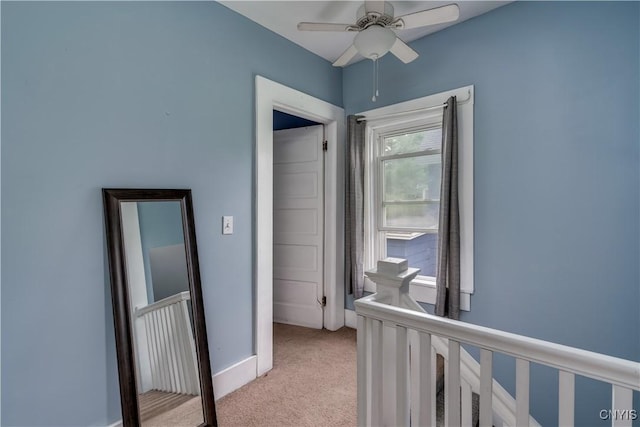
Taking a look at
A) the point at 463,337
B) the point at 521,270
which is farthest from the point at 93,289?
the point at 521,270

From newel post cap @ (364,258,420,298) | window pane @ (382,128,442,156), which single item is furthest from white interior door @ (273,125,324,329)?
newel post cap @ (364,258,420,298)

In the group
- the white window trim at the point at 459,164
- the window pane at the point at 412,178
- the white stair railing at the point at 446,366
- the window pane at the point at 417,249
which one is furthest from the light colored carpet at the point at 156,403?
the window pane at the point at 412,178

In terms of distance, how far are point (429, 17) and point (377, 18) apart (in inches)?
10.7

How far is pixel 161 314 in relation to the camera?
67.8 inches

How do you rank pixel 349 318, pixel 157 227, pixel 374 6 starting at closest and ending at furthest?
1. pixel 374 6
2. pixel 157 227
3. pixel 349 318

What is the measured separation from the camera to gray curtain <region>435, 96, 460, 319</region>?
232cm

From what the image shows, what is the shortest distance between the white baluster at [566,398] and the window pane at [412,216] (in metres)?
1.82

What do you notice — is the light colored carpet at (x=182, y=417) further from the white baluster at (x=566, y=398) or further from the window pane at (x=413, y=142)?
the window pane at (x=413, y=142)

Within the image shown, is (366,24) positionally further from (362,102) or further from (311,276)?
(311,276)

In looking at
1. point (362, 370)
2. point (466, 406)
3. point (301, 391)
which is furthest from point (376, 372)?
point (301, 391)

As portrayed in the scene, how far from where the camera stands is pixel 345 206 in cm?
304

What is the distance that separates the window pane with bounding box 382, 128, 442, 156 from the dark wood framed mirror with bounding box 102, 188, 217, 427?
184cm

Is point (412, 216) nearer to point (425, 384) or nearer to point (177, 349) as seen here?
point (425, 384)

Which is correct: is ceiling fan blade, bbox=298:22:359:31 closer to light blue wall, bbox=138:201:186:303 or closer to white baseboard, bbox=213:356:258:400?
light blue wall, bbox=138:201:186:303
